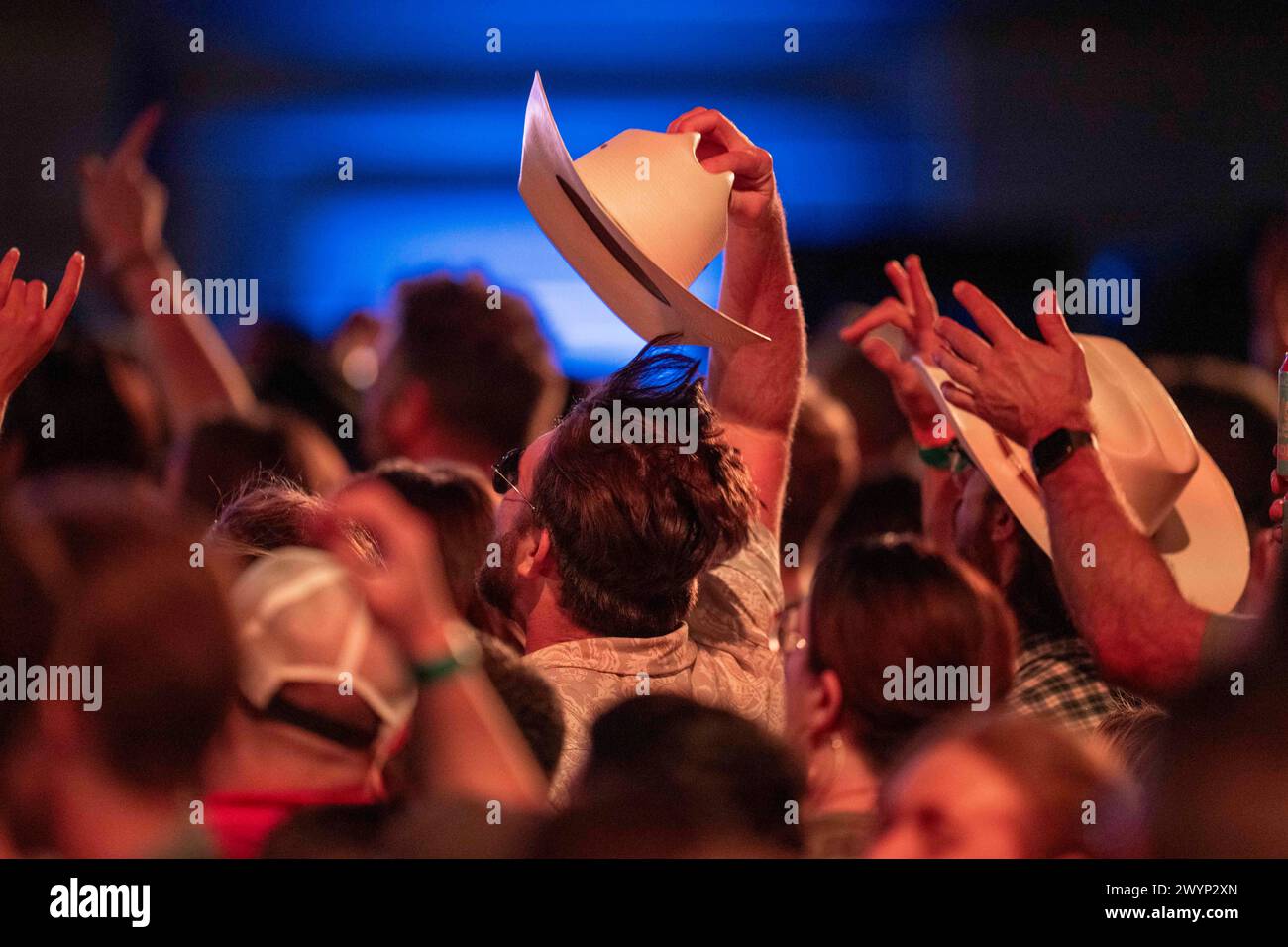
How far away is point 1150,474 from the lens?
2.16 metres

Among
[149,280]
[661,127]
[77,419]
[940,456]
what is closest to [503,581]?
[940,456]

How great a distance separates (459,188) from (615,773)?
7.14m

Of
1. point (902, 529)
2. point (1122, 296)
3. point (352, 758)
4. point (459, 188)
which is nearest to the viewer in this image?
point (352, 758)

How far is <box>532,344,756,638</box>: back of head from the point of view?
177 cm

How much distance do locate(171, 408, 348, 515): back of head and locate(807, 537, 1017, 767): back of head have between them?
954 mm

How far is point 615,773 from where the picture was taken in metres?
1.15

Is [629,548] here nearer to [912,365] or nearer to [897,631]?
[897,631]

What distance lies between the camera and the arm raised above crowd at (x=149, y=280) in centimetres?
281

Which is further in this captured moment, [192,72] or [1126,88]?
[192,72]

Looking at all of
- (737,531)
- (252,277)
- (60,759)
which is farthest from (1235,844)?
(252,277)

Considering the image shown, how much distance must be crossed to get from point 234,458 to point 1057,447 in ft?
4.34

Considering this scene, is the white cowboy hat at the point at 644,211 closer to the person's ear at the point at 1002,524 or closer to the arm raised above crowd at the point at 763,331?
the arm raised above crowd at the point at 763,331

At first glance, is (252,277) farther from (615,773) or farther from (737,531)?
(615,773)

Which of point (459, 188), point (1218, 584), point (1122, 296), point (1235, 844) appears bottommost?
point (1235, 844)
